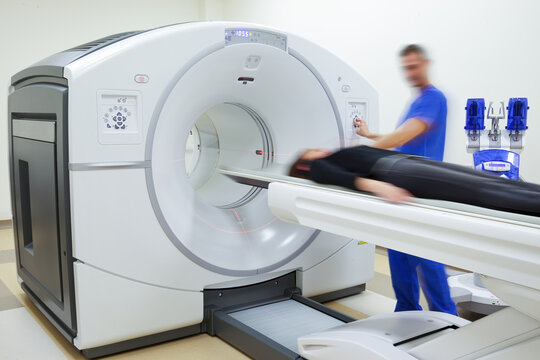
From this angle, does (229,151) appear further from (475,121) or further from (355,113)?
(475,121)

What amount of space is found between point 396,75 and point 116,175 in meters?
2.02

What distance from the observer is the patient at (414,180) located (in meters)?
1.10

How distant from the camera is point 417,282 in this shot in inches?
74.2

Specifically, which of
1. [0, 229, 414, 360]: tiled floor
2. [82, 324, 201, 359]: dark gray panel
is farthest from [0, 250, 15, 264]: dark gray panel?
[82, 324, 201, 359]: dark gray panel

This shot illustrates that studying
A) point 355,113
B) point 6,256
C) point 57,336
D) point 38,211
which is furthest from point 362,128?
point 6,256

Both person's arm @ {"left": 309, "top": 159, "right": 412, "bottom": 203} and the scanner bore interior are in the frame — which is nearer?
person's arm @ {"left": 309, "top": 159, "right": 412, "bottom": 203}

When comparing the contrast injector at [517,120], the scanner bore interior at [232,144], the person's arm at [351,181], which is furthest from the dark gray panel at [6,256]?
the contrast injector at [517,120]

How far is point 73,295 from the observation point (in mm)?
1610

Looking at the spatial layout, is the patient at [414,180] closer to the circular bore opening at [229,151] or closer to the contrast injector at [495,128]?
the circular bore opening at [229,151]

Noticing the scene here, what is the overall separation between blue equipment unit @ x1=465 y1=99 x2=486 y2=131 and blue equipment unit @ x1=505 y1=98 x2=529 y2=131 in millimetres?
109

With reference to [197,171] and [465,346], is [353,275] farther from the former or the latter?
[465,346]

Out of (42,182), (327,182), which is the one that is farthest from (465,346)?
(42,182)

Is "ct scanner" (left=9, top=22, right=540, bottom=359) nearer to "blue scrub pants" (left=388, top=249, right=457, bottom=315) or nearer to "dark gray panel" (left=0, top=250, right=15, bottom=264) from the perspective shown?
"blue scrub pants" (left=388, top=249, right=457, bottom=315)

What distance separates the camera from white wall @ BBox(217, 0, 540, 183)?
2.46 metres
